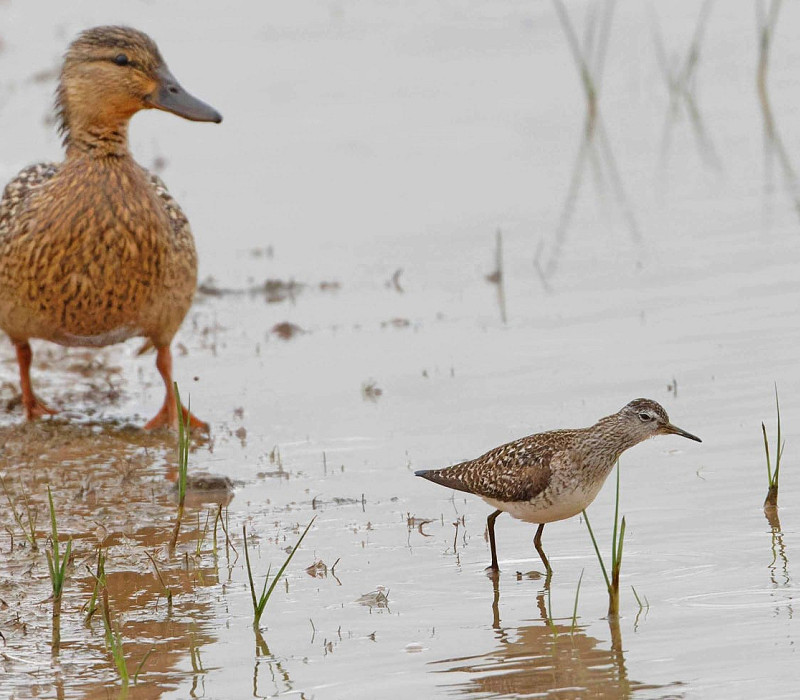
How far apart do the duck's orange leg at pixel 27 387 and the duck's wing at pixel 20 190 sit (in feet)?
2.26

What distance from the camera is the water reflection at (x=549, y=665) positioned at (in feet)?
17.0

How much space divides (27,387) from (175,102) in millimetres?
1757

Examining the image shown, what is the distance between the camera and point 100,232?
802 centimetres

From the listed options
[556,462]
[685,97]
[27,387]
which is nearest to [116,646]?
[556,462]

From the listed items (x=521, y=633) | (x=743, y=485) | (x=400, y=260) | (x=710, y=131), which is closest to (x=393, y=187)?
(x=400, y=260)

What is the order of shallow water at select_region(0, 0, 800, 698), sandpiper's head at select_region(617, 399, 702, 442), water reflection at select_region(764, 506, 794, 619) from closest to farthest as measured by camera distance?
shallow water at select_region(0, 0, 800, 698), water reflection at select_region(764, 506, 794, 619), sandpiper's head at select_region(617, 399, 702, 442)

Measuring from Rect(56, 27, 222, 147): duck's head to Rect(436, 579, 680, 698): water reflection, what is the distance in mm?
3875

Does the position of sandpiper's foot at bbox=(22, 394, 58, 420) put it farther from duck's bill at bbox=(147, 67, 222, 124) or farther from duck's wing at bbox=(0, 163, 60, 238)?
duck's bill at bbox=(147, 67, 222, 124)

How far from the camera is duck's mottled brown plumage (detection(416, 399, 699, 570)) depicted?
244 inches

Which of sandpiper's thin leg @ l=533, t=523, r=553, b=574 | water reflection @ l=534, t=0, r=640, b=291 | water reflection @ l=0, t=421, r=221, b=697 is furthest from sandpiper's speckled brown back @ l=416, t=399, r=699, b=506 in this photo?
water reflection @ l=534, t=0, r=640, b=291

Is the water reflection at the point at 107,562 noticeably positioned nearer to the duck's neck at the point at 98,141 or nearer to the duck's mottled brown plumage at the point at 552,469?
the duck's mottled brown plumage at the point at 552,469

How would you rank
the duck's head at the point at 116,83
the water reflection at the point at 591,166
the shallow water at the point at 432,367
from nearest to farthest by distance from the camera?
the shallow water at the point at 432,367, the duck's head at the point at 116,83, the water reflection at the point at 591,166

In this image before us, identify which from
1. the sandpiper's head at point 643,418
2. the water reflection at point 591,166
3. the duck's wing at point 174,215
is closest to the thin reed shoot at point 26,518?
the duck's wing at point 174,215

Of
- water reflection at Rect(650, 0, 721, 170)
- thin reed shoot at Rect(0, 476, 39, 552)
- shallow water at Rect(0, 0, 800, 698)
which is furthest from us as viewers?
water reflection at Rect(650, 0, 721, 170)
